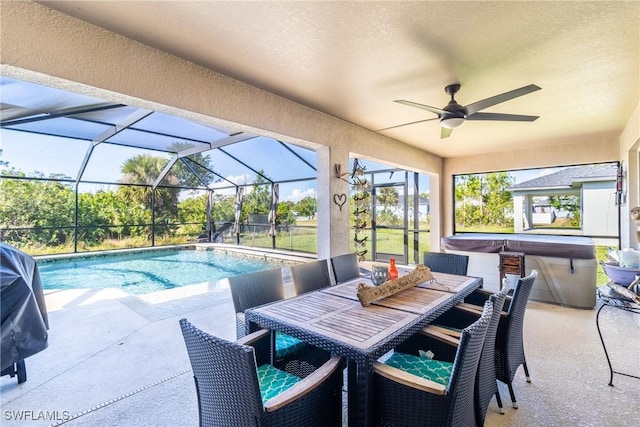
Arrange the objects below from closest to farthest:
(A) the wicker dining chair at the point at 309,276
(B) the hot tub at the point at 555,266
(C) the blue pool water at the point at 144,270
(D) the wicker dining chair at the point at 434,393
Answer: (D) the wicker dining chair at the point at 434,393
(A) the wicker dining chair at the point at 309,276
(B) the hot tub at the point at 555,266
(C) the blue pool water at the point at 144,270

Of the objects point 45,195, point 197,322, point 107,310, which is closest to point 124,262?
point 45,195

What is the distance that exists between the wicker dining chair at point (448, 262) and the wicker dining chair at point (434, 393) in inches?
73.1

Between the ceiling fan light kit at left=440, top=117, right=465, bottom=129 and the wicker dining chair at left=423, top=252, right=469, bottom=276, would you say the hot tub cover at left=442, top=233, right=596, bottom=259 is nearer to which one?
the wicker dining chair at left=423, top=252, right=469, bottom=276

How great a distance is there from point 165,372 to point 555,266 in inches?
203

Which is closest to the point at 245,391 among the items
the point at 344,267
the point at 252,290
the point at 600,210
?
the point at 252,290

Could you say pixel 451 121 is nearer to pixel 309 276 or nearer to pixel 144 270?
pixel 309 276

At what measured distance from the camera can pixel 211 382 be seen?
125cm

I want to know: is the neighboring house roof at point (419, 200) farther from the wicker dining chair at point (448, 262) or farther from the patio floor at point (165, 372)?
the wicker dining chair at point (448, 262)

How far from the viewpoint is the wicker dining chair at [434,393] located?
4.14 feet

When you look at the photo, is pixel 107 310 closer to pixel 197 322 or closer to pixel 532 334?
pixel 197 322

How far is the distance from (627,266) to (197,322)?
4251 millimetres

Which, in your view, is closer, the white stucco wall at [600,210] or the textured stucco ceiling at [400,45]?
the textured stucco ceiling at [400,45]

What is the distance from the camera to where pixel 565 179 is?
6.26m

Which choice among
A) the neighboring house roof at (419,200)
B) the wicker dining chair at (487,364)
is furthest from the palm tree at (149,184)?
the wicker dining chair at (487,364)
